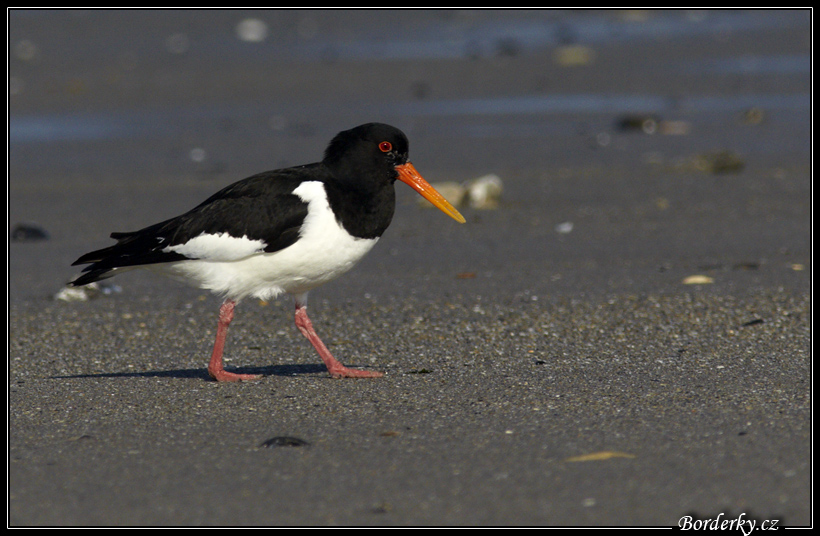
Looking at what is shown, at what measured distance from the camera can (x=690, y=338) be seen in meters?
6.64

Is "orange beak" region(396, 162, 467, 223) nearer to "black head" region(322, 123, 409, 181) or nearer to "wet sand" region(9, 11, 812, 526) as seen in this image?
"black head" region(322, 123, 409, 181)

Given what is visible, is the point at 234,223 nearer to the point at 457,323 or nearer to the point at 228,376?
the point at 228,376

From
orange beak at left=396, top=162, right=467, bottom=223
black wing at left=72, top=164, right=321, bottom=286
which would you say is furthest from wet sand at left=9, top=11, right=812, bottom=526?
orange beak at left=396, top=162, right=467, bottom=223

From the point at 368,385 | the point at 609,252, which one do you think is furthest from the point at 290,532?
the point at 609,252


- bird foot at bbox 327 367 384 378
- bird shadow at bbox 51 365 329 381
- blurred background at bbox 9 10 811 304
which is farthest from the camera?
blurred background at bbox 9 10 811 304

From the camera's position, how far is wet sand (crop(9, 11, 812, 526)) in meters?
4.21

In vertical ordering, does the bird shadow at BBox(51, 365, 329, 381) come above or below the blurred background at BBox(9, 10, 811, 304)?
below

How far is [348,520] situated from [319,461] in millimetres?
625

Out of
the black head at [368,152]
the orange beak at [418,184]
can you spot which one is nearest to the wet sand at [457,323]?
the orange beak at [418,184]

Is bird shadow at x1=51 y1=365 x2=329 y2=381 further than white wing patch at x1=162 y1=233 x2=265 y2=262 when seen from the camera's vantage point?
Yes

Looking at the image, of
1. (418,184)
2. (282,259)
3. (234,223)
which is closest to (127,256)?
(234,223)

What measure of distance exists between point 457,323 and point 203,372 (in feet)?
5.87

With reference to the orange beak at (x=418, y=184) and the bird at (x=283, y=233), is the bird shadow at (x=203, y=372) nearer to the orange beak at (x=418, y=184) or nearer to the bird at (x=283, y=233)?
the bird at (x=283, y=233)

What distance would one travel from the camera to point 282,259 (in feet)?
19.2
